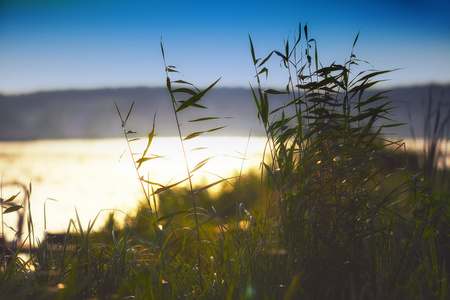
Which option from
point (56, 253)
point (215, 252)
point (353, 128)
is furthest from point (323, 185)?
point (56, 253)

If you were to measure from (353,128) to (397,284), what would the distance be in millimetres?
870

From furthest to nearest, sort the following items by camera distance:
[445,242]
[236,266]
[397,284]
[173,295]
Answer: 1. [445,242]
2. [236,266]
3. [397,284]
4. [173,295]

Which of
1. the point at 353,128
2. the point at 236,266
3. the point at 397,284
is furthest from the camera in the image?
the point at 353,128

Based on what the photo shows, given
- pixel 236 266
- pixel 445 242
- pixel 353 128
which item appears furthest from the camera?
pixel 445 242

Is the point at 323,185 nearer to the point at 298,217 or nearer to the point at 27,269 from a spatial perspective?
the point at 298,217

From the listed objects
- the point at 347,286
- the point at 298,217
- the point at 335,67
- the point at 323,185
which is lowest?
the point at 347,286

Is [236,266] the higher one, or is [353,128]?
[353,128]

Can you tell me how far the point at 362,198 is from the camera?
7.41ft

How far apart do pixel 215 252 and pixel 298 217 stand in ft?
1.98

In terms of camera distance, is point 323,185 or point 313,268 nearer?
point 313,268

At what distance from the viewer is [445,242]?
258 centimetres

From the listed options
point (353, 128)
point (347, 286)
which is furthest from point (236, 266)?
point (353, 128)

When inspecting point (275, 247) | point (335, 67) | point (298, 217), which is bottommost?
point (275, 247)

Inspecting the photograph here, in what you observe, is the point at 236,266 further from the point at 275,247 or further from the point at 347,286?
the point at 347,286
